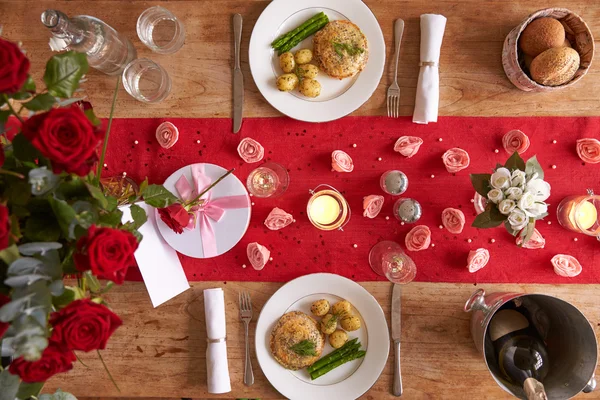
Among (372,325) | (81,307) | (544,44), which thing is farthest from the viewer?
(372,325)

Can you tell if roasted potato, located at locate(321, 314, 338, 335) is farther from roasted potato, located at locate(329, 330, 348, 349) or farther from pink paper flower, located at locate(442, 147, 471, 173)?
pink paper flower, located at locate(442, 147, 471, 173)

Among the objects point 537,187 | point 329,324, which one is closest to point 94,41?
point 329,324

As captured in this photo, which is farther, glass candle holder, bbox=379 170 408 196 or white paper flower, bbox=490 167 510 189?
glass candle holder, bbox=379 170 408 196

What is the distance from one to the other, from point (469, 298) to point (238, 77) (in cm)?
111

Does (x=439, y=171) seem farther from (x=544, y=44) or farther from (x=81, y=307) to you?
(x=81, y=307)

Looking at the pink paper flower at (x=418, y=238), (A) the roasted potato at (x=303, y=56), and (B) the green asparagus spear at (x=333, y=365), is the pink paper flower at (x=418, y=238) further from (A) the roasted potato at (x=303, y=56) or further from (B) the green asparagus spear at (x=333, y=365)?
(A) the roasted potato at (x=303, y=56)

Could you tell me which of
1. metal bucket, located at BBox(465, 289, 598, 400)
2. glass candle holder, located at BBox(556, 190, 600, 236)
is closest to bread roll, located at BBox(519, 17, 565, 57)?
glass candle holder, located at BBox(556, 190, 600, 236)

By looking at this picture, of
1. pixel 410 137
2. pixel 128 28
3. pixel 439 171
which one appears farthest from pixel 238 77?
pixel 439 171

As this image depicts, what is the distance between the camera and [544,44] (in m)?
1.40

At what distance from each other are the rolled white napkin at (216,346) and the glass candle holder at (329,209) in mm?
423

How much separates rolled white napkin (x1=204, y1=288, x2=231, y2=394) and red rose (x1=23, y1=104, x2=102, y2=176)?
2.94ft

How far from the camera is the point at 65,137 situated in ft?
2.41

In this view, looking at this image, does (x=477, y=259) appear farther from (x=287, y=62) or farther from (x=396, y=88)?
(x=287, y=62)

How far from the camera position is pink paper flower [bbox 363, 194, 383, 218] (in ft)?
5.06
